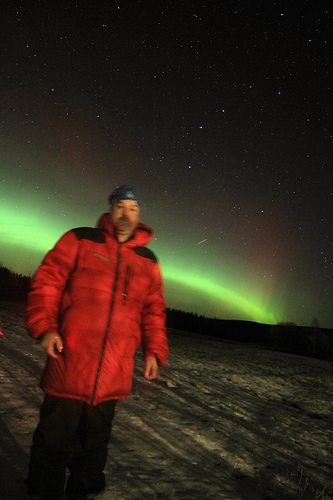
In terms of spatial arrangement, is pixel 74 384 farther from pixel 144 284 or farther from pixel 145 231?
pixel 145 231

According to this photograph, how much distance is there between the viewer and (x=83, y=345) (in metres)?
1.92

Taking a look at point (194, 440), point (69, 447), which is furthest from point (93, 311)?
point (194, 440)

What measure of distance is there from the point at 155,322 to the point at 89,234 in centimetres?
80

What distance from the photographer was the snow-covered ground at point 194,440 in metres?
2.80

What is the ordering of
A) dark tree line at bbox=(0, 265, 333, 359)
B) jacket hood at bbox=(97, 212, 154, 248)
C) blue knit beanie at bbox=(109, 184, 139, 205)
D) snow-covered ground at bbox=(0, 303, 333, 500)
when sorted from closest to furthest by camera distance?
1. jacket hood at bbox=(97, 212, 154, 248)
2. blue knit beanie at bbox=(109, 184, 139, 205)
3. snow-covered ground at bbox=(0, 303, 333, 500)
4. dark tree line at bbox=(0, 265, 333, 359)

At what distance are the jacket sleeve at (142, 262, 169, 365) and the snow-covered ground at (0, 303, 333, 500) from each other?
4.20 ft

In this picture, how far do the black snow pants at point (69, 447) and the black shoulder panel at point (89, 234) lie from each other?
1.03 metres

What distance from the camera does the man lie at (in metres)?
1.88

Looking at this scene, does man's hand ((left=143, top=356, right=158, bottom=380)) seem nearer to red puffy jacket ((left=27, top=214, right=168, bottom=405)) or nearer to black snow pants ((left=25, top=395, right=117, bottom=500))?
red puffy jacket ((left=27, top=214, right=168, bottom=405))

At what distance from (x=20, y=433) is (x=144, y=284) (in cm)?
237

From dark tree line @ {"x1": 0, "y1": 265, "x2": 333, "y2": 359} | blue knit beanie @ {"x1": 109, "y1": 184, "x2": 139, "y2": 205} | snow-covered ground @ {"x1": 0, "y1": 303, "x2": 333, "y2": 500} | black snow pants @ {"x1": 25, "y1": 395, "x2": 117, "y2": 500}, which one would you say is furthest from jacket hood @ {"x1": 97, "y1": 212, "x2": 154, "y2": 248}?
dark tree line @ {"x1": 0, "y1": 265, "x2": 333, "y2": 359}

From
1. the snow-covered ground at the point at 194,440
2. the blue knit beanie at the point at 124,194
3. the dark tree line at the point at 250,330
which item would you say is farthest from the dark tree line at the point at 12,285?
the blue knit beanie at the point at 124,194

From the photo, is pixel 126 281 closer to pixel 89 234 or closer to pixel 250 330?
pixel 89 234

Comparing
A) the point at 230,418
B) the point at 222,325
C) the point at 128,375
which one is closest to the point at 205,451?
the point at 230,418
